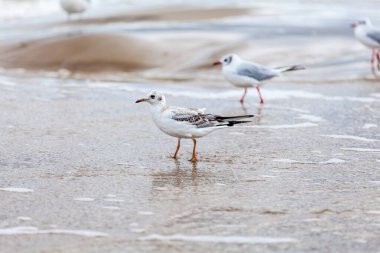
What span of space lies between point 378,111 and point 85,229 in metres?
5.33

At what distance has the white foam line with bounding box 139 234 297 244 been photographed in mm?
5023

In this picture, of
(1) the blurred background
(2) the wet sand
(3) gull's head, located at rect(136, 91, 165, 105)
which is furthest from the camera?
(1) the blurred background

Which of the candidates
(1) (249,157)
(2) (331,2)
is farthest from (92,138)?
(2) (331,2)

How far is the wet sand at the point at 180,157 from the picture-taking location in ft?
17.0

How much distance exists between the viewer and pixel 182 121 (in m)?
7.15

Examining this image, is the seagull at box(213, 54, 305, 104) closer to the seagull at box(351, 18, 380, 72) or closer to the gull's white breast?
the gull's white breast

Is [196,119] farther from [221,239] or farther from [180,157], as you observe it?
[221,239]

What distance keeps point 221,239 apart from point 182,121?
88.6 inches

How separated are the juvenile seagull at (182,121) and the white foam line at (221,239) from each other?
83.4 inches

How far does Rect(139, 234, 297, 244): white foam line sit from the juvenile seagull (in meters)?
2.12

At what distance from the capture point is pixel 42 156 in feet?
23.5

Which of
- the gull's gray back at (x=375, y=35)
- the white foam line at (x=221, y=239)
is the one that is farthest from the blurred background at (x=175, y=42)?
the white foam line at (x=221, y=239)

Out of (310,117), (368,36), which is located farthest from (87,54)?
(310,117)

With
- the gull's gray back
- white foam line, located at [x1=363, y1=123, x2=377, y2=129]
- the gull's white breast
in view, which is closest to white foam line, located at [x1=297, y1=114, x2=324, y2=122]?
white foam line, located at [x1=363, y1=123, x2=377, y2=129]
